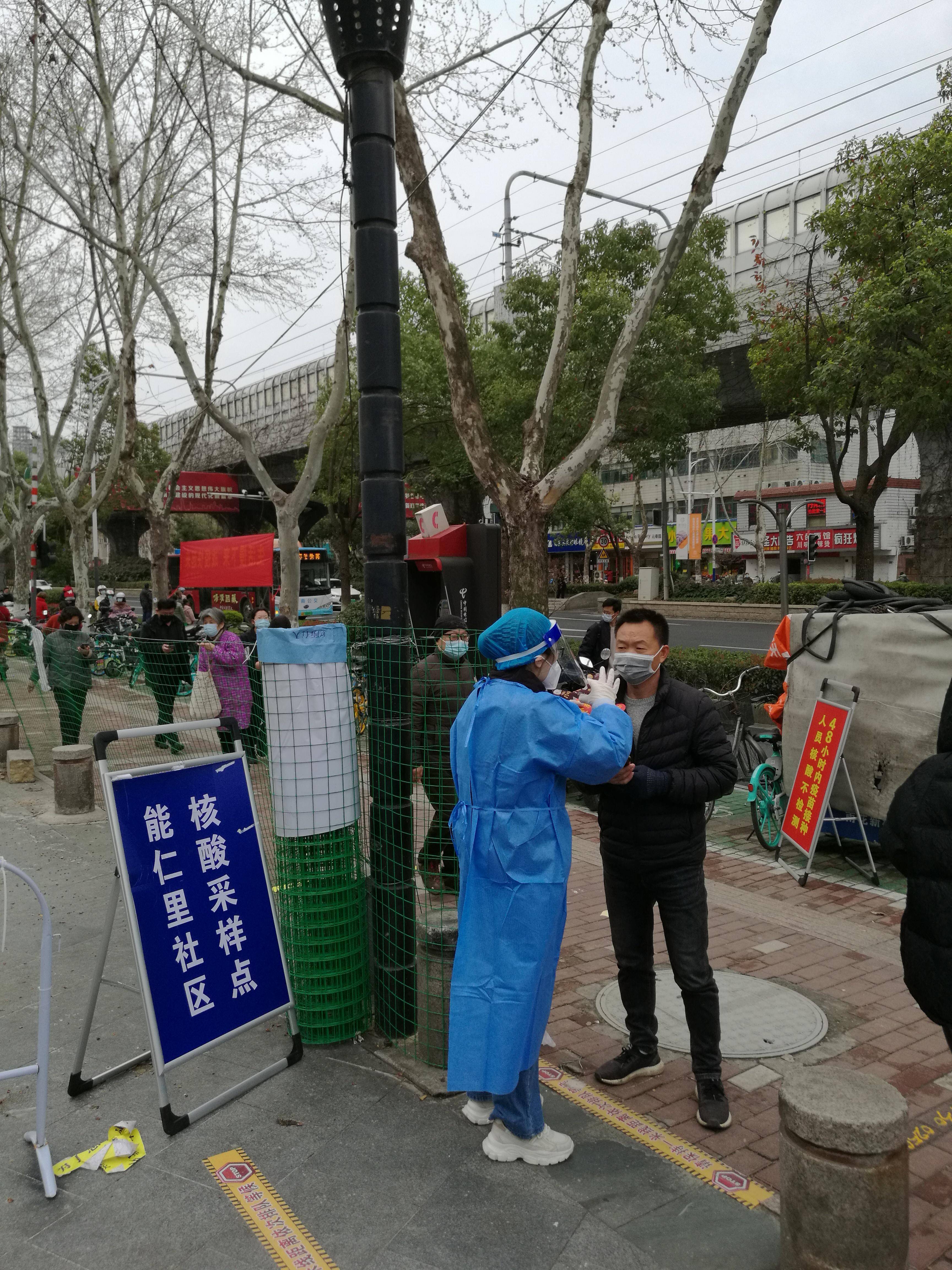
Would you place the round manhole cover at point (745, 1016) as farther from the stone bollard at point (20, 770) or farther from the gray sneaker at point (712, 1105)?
the stone bollard at point (20, 770)

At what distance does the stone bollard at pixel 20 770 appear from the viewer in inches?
411

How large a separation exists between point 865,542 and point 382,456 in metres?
17.9

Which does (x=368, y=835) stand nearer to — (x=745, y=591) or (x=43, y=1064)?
(x=43, y=1064)

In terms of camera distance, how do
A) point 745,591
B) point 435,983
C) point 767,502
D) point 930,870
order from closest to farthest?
point 930,870 < point 435,983 < point 745,591 < point 767,502

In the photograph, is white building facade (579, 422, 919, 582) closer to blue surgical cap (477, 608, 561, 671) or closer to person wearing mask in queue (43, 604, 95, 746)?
person wearing mask in queue (43, 604, 95, 746)

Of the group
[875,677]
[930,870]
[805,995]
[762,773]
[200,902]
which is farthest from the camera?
[762,773]

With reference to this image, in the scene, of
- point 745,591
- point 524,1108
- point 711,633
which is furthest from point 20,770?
point 745,591

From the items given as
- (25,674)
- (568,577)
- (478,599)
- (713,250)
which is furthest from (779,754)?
(568,577)

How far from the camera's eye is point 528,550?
9516 mm

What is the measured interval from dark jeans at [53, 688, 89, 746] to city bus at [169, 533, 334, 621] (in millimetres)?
15604

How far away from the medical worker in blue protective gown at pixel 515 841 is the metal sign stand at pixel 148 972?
105 centimetres

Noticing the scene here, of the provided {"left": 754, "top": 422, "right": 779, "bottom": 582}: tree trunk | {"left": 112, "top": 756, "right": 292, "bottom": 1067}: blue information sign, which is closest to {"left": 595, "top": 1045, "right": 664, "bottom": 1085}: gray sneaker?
{"left": 112, "top": 756, "right": 292, "bottom": 1067}: blue information sign

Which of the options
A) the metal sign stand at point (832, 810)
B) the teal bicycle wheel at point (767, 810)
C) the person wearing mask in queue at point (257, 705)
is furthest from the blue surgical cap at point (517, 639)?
the teal bicycle wheel at point (767, 810)

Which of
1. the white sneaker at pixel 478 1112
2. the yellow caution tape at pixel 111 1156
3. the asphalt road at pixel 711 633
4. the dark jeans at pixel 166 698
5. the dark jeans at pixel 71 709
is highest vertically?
the dark jeans at pixel 166 698
